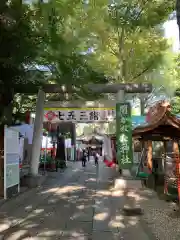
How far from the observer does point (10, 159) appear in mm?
10727

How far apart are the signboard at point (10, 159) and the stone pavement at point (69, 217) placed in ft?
2.01

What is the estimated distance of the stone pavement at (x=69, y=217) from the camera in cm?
665

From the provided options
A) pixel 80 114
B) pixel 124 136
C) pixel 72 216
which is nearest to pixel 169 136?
pixel 124 136

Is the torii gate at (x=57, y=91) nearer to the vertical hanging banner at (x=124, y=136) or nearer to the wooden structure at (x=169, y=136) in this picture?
the vertical hanging banner at (x=124, y=136)

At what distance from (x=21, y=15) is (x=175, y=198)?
7666 mm

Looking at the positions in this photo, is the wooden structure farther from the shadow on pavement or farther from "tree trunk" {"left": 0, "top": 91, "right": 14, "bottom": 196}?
"tree trunk" {"left": 0, "top": 91, "right": 14, "bottom": 196}

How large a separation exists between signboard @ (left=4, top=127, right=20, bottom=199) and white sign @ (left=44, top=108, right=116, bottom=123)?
5005 mm

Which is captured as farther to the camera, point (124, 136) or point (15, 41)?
point (124, 136)

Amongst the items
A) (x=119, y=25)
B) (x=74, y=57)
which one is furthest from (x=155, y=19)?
(x=74, y=57)

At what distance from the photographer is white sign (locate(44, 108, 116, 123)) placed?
636 inches

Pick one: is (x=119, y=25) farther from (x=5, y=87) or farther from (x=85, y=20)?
(x=5, y=87)

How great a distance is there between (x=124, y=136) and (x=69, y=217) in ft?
21.7

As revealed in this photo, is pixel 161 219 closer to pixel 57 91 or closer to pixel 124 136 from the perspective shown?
pixel 124 136

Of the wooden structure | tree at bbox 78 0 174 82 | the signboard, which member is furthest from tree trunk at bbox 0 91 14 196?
tree at bbox 78 0 174 82
